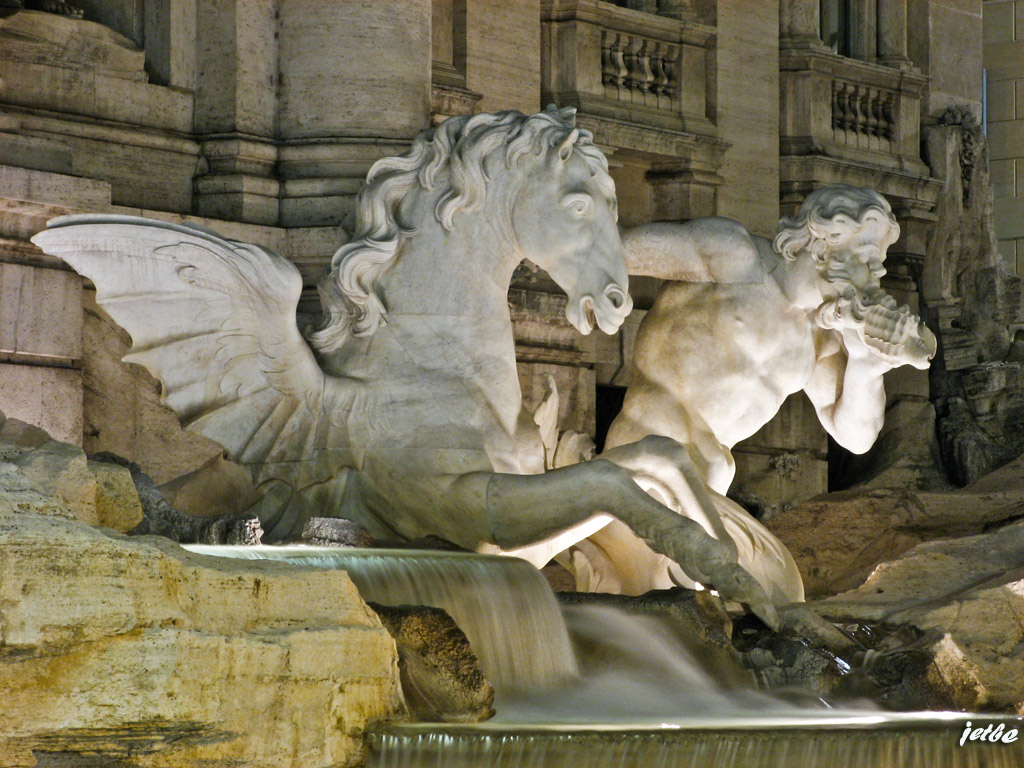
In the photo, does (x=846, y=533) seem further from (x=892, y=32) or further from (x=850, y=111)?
(x=892, y=32)

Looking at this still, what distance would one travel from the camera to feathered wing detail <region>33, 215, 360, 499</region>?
7.76m

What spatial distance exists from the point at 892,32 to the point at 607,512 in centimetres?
889

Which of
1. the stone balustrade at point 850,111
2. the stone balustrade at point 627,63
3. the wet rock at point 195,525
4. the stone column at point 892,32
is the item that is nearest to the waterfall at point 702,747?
the wet rock at point 195,525

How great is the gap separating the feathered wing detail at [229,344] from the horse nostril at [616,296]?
994 mm

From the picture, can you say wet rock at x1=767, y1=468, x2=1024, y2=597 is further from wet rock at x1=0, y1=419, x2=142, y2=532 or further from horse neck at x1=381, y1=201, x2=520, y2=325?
wet rock at x1=0, y1=419, x2=142, y2=532

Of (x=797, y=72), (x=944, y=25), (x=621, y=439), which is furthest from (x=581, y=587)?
(x=944, y=25)

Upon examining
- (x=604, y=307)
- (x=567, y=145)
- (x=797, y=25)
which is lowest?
(x=604, y=307)

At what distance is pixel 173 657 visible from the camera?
4.98 metres

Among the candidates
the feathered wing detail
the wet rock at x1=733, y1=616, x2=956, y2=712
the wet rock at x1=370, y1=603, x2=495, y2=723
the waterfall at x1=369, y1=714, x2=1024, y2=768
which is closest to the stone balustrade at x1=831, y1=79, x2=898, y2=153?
the feathered wing detail

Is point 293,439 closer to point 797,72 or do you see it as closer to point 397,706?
point 397,706

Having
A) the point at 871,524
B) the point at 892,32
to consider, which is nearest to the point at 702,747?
the point at 871,524

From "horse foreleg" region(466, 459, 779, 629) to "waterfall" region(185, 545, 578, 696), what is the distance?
2.46ft

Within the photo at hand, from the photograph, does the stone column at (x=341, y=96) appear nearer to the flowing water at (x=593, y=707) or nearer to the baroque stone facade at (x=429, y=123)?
the baroque stone facade at (x=429, y=123)

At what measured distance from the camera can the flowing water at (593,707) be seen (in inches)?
213
